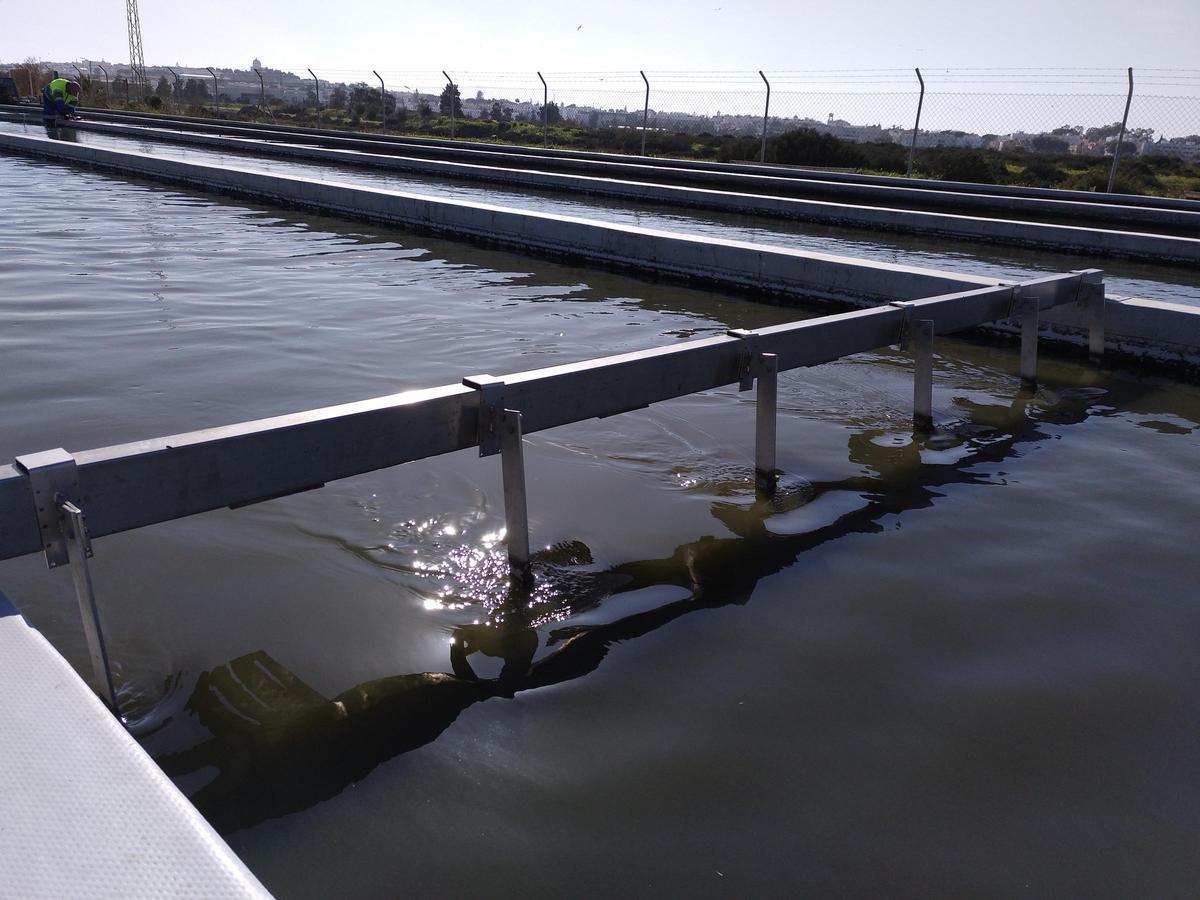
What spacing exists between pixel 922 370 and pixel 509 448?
3.09 metres

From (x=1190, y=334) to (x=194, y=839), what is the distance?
7.58 metres

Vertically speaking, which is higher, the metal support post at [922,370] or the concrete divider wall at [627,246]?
the concrete divider wall at [627,246]

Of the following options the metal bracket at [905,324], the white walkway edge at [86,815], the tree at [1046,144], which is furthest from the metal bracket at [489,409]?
the tree at [1046,144]

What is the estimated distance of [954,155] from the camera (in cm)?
3059

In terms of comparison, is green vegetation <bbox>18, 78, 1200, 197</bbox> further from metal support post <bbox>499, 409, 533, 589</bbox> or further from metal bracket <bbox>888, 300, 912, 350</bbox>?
metal support post <bbox>499, 409, 533, 589</bbox>

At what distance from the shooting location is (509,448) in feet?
12.4

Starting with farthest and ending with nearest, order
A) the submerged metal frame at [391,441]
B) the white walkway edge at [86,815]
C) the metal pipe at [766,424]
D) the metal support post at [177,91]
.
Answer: the metal support post at [177,91] < the metal pipe at [766,424] < the submerged metal frame at [391,441] < the white walkway edge at [86,815]

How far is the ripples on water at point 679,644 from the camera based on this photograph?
99.7 inches

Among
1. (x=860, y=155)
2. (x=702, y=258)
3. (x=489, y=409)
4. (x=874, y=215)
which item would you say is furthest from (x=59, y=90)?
(x=489, y=409)

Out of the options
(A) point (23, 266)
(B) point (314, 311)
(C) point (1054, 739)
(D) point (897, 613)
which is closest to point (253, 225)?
(A) point (23, 266)

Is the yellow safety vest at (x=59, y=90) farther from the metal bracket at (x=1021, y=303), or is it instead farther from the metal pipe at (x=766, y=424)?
the metal pipe at (x=766, y=424)

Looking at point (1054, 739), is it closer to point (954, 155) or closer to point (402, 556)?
point (402, 556)

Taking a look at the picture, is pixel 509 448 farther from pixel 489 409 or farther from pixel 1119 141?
pixel 1119 141

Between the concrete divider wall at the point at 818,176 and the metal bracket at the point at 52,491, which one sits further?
the concrete divider wall at the point at 818,176
